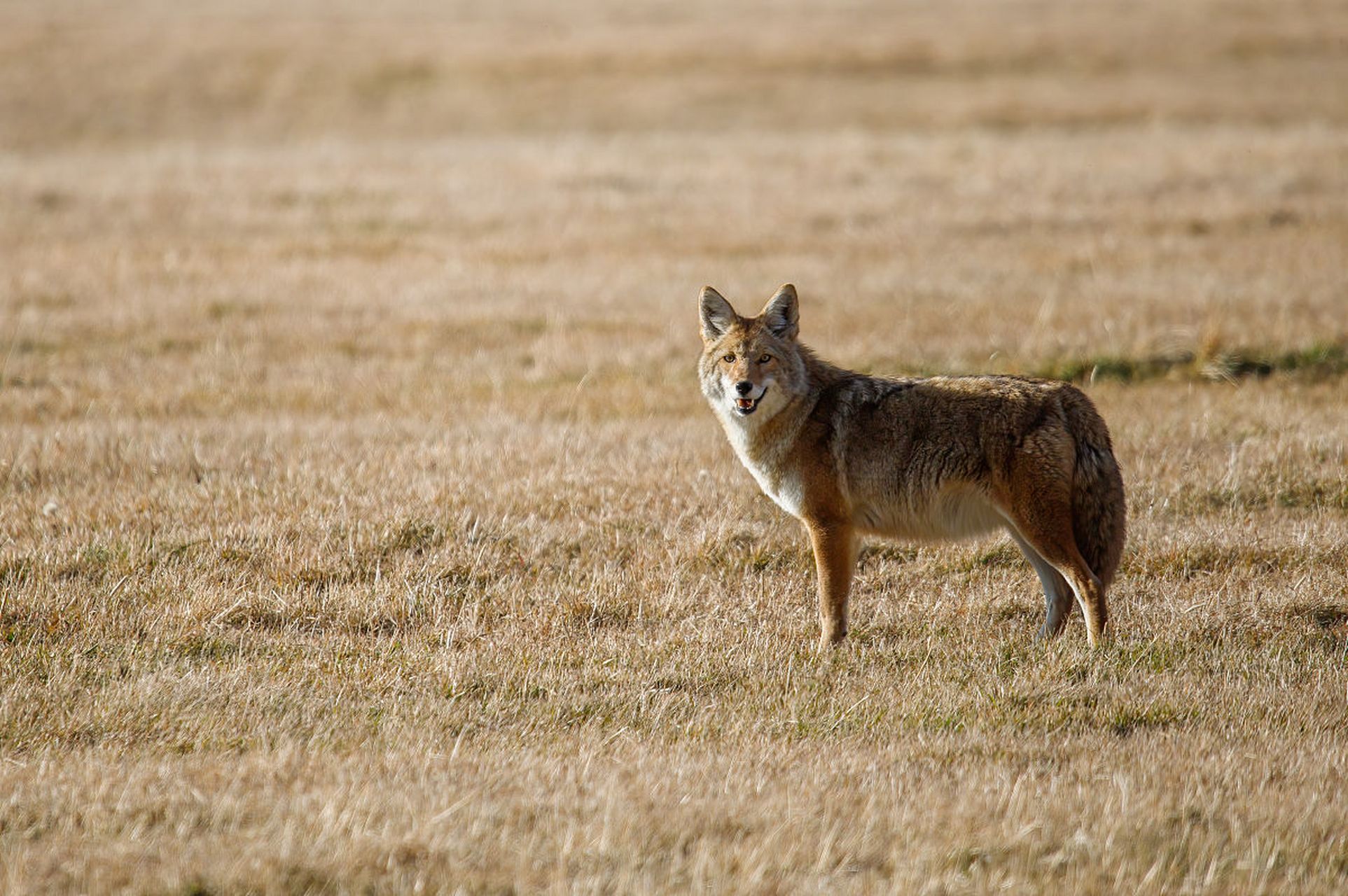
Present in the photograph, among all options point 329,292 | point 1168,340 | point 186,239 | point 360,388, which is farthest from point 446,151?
point 1168,340

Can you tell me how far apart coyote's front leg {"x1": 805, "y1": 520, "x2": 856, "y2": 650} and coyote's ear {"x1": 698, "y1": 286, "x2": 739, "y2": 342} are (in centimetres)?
139

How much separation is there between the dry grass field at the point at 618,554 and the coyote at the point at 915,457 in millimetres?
491

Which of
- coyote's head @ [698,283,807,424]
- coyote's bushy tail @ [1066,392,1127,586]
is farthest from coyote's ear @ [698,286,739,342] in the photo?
coyote's bushy tail @ [1066,392,1127,586]

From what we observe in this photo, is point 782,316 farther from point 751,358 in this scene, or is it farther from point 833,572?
point 833,572

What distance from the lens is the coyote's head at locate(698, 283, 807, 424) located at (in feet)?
24.4

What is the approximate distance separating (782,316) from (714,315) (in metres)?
0.43

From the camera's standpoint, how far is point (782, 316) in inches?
312

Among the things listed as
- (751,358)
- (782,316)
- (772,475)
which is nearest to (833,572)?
(772,475)

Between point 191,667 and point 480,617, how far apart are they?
167cm

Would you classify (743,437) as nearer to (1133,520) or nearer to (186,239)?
(1133,520)

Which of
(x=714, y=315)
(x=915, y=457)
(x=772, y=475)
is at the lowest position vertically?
(x=772, y=475)

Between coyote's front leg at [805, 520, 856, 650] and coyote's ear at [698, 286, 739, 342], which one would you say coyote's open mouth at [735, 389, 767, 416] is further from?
coyote's front leg at [805, 520, 856, 650]

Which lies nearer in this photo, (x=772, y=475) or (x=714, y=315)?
(x=772, y=475)

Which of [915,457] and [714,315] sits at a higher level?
[714,315]
